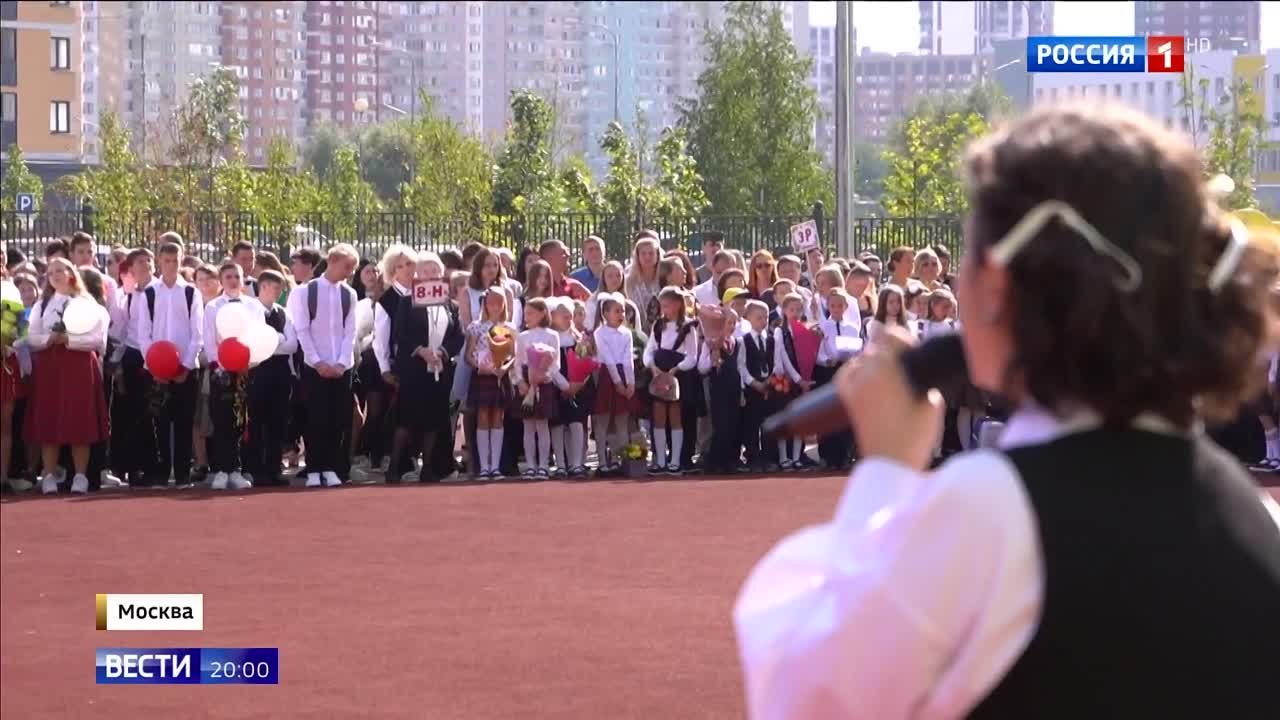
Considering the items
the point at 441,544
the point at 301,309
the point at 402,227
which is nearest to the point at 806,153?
the point at 402,227

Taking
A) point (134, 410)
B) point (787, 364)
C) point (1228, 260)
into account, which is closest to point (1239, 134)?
point (787, 364)

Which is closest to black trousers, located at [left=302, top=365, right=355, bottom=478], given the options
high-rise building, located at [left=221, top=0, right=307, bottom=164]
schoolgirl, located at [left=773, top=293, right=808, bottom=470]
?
schoolgirl, located at [left=773, top=293, right=808, bottom=470]

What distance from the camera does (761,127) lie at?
51.2 metres

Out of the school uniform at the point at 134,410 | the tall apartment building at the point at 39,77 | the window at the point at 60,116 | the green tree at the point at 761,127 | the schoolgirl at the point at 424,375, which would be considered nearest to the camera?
the school uniform at the point at 134,410

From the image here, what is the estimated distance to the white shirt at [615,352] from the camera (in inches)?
698

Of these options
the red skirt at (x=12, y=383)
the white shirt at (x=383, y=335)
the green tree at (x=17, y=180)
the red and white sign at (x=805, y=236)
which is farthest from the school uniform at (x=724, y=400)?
the green tree at (x=17, y=180)

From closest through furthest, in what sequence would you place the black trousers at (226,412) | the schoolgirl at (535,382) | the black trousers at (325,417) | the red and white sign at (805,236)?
the black trousers at (226,412) → the black trousers at (325,417) → the schoolgirl at (535,382) → the red and white sign at (805,236)

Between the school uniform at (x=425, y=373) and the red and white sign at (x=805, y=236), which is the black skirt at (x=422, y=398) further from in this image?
the red and white sign at (x=805, y=236)

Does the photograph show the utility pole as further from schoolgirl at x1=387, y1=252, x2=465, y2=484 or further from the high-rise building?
the high-rise building

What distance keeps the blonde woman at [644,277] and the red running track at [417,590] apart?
2299 mm

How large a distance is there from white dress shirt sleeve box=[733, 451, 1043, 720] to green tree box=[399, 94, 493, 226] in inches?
1530

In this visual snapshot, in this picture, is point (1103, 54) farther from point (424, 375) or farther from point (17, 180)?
point (17, 180)

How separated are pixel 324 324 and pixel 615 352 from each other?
2620 millimetres

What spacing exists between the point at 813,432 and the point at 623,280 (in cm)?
1683
